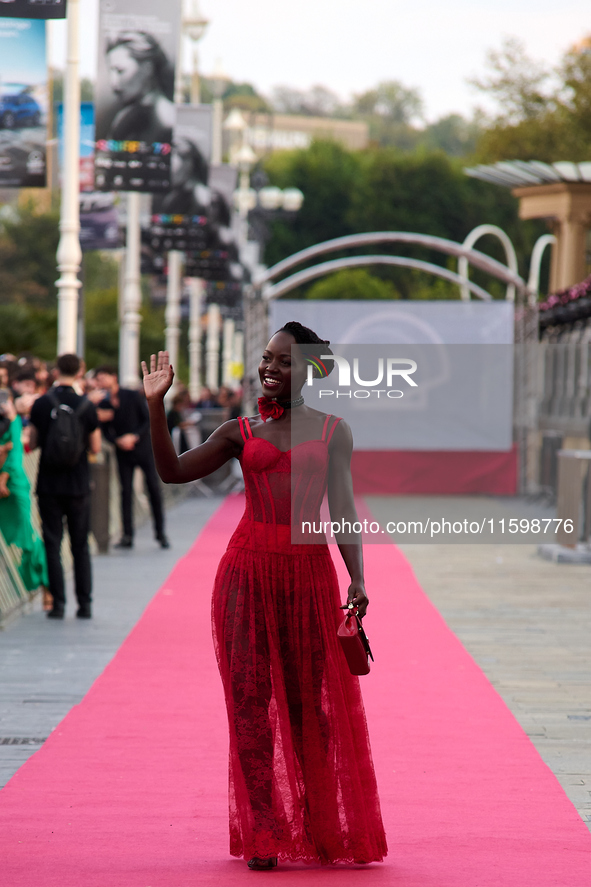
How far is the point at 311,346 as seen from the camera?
4.75 m

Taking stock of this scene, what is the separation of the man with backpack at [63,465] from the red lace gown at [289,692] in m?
5.62

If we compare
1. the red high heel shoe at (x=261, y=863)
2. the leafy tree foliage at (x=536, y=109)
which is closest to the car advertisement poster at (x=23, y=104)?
the red high heel shoe at (x=261, y=863)

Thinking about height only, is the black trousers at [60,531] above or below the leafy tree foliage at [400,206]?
below

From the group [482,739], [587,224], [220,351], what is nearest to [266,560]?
[482,739]

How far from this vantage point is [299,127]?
143 meters

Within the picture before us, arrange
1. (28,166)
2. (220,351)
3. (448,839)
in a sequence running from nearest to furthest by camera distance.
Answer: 1. (448,839)
2. (28,166)
3. (220,351)

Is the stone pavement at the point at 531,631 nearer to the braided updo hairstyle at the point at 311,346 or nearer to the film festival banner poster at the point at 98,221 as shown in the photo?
the braided updo hairstyle at the point at 311,346

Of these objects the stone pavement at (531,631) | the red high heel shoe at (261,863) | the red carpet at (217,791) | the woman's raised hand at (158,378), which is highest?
the woman's raised hand at (158,378)

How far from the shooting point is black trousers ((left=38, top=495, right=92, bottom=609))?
10258mm

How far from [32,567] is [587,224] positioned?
23.0 meters

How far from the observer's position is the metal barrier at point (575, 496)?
568 inches

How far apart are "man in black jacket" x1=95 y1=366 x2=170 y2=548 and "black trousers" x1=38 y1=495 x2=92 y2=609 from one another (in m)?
4.48

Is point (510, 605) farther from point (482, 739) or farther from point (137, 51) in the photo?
point (137, 51)

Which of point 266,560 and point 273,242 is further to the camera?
point 273,242
